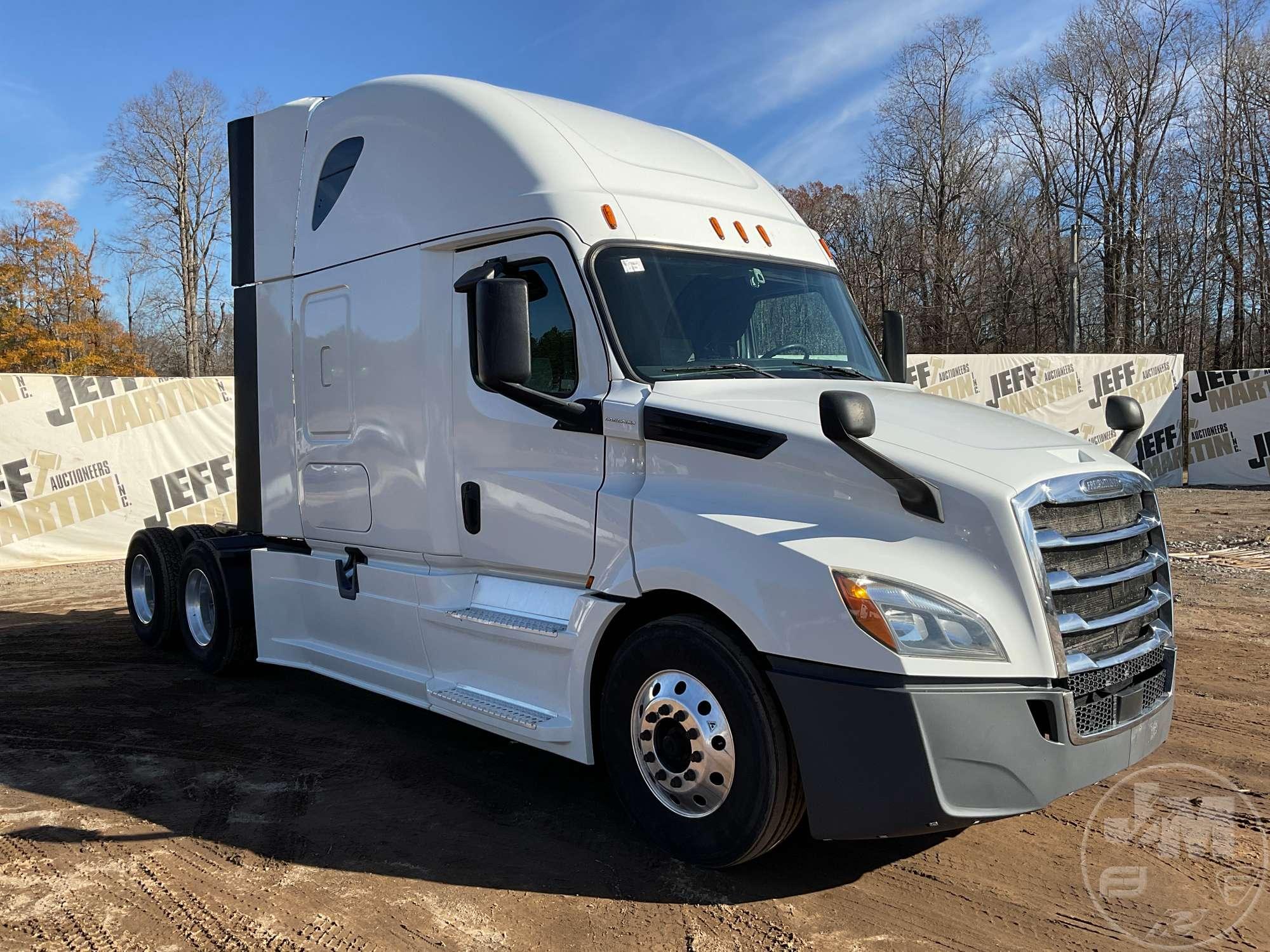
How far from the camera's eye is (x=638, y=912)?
353 centimetres

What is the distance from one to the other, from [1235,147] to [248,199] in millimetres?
41016

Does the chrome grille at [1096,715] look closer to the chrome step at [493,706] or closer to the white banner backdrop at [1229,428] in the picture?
the chrome step at [493,706]

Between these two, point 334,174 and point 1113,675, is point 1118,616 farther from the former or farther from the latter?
point 334,174

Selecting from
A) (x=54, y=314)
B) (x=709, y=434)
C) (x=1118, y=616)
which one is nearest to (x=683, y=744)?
(x=709, y=434)

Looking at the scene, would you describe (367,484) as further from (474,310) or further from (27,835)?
(27,835)

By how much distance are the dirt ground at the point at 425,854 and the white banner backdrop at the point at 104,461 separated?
8.21 metres

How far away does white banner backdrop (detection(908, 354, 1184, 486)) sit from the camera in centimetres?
2020

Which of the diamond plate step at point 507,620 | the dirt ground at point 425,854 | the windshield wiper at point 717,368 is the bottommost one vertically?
the dirt ground at point 425,854

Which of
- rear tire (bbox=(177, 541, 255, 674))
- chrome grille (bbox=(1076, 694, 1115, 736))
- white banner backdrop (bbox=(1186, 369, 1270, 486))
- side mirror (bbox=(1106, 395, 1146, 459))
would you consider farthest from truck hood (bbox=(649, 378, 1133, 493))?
white banner backdrop (bbox=(1186, 369, 1270, 486))

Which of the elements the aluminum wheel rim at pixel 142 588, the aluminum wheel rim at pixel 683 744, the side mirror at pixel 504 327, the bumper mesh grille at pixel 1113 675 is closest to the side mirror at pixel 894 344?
the bumper mesh grille at pixel 1113 675

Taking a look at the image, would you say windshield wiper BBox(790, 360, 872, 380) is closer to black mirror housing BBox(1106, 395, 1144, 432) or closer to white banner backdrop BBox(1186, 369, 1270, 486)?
black mirror housing BBox(1106, 395, 1144, 432)

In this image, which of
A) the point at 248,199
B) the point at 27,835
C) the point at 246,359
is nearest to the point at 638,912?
the point at 27,835

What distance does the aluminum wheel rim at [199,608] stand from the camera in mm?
7293

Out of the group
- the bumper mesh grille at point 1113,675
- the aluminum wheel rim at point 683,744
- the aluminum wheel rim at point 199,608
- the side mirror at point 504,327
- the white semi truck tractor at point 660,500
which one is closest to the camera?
the white semi truck tractor at point 660,500
